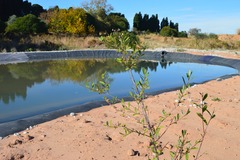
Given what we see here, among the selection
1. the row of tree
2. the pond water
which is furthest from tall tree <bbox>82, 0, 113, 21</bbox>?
the pond water

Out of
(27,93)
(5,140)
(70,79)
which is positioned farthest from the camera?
(70,79)

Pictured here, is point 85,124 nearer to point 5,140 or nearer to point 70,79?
point 5,140

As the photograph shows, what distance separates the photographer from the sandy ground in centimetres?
276

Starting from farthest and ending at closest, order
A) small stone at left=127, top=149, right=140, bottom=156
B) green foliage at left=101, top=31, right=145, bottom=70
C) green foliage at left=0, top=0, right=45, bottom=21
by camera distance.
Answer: green foliage at left=0, top=0, right=45, bottom=21
small stone at left=127, top=149, right=140, bottom=156
green foliage at left=101, top=31, right=145, bottom=70

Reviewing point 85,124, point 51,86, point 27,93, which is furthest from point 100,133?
point 51,86

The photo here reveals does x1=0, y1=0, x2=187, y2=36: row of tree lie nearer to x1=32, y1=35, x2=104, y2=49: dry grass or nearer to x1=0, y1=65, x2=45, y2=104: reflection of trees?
x1=32, y1=35, x2=104, y2=49: dry grass

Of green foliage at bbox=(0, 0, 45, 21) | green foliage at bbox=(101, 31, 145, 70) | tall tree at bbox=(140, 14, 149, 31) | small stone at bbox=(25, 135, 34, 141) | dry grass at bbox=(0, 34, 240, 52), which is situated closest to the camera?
green foliage at bbox=(101, 31, 145, 70)

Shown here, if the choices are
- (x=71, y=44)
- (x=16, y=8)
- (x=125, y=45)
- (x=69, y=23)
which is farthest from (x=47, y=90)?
(x=16, y=8)

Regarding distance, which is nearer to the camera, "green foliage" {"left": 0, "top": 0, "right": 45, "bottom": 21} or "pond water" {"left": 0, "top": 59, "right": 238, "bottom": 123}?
"pond water" {"left": 0, "top": 59, "right": 238, "bottom": 123}

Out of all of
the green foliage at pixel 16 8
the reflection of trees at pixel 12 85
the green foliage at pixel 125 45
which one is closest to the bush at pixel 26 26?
the green foliage at pixel 16 8

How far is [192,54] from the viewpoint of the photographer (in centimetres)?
1474

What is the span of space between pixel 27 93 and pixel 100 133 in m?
3.74

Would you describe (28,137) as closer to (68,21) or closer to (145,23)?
(68,21)

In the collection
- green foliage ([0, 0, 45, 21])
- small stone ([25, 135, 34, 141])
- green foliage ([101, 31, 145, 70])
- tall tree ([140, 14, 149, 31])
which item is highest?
green foliage ([0, 0, 45, 21])
